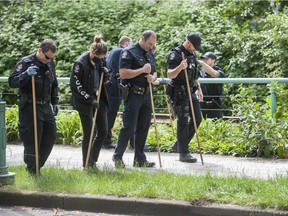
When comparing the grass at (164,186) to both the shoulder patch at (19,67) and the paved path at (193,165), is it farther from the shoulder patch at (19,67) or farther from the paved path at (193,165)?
the shoulder patch at (19,67)

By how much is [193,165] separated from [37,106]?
2.75 meters

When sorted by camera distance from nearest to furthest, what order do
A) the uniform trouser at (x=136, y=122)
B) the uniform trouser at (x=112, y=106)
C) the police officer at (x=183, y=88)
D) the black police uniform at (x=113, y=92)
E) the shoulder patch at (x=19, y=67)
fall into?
the shoulder patch at (x=19, y=67)
the uniform trouser at (x=136, y=122)
the police officer at (x=183, y=88)
the black police uniform at (x=113, y=92)
the uniform trouser at (x=112, y=106)

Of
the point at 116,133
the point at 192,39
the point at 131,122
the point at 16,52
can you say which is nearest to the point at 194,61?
the point at 192,39

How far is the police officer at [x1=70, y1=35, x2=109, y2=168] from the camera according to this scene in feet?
34.7

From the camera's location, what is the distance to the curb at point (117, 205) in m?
8.45

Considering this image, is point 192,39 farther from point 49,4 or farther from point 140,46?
point 49,4

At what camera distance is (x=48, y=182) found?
972 cm

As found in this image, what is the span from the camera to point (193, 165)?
11758mm

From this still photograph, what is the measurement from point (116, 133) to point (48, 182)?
450cm

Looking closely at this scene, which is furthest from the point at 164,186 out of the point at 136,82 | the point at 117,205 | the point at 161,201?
the point at 136,82

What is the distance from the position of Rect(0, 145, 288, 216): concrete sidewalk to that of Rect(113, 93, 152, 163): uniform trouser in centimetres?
28

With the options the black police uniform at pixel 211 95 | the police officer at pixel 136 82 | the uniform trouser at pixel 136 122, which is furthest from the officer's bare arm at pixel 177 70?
the black police uniform at pixel 211 95

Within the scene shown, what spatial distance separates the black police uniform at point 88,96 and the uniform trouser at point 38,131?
0.49 meters

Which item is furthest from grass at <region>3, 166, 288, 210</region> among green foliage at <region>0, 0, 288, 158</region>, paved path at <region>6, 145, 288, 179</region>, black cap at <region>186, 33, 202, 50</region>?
green foliage at <region>0, 0, 288, 158</region>
